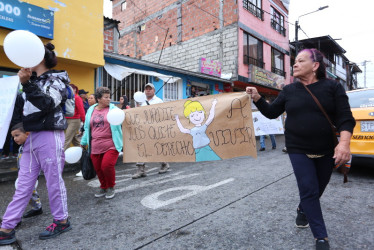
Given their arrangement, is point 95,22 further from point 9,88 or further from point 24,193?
point 24,193

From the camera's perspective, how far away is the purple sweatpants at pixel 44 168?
2461 millimetres

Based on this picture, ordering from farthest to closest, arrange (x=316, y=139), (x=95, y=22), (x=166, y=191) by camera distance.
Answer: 1. (x=95, y=22)
2. (x=166, y=191)
3. (x=316, y=139)

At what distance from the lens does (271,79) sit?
56.6 feet

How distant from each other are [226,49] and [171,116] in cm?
1274

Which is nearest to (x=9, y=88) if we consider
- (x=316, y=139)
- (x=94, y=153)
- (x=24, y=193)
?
(x=24, y=193)

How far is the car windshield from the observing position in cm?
445

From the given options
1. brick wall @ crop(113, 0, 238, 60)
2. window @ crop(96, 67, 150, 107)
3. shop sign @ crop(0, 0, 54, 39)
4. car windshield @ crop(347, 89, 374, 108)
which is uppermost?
brick wall @ crop(113, 0, 238, 60)

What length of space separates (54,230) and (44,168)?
0.62 metres

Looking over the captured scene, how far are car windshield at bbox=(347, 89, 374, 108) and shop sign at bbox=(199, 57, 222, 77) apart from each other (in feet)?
28.0

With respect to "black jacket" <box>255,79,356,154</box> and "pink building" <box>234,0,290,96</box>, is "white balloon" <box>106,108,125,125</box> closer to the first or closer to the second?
"black jacket" <box>255,79,356,154</box>

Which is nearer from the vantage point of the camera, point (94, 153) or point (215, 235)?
point (215, 235)

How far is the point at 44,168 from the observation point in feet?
8.16

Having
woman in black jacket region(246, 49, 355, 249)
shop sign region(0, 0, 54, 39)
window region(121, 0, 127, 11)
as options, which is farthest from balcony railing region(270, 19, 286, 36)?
woman in black jacket region(246, 49, 355, 249)

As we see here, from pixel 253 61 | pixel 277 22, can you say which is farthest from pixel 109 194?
pixel 277 22
